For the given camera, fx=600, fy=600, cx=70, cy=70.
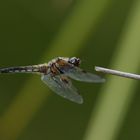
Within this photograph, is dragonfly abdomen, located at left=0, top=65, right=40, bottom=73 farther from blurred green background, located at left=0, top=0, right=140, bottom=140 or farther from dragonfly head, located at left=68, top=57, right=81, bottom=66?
blurred green background, located at left=0, top=0, right=140, bottom=140

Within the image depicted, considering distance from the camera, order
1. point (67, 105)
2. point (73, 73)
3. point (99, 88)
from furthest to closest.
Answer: point (67, 105) → point (99, 88) → point (73, 73)

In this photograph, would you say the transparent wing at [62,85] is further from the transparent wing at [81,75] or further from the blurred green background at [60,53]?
the blurred green background at [60,53]

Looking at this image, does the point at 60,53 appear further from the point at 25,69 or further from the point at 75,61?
the point at 75,61

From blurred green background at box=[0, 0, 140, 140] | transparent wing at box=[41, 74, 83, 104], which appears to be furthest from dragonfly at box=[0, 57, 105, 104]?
blurred green background at box=[0, 0, 140, 140]

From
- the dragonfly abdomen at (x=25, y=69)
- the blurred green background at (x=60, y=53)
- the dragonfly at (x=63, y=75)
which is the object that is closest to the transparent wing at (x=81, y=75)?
the dragonfly at (x=63, y=75)

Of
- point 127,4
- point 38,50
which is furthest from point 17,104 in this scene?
point 127,4

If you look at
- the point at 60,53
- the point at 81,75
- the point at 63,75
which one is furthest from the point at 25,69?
the point at 60,53

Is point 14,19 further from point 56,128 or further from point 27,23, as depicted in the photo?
point 56,128

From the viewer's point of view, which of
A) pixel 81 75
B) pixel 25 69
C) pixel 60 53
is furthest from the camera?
pixel 60 53
